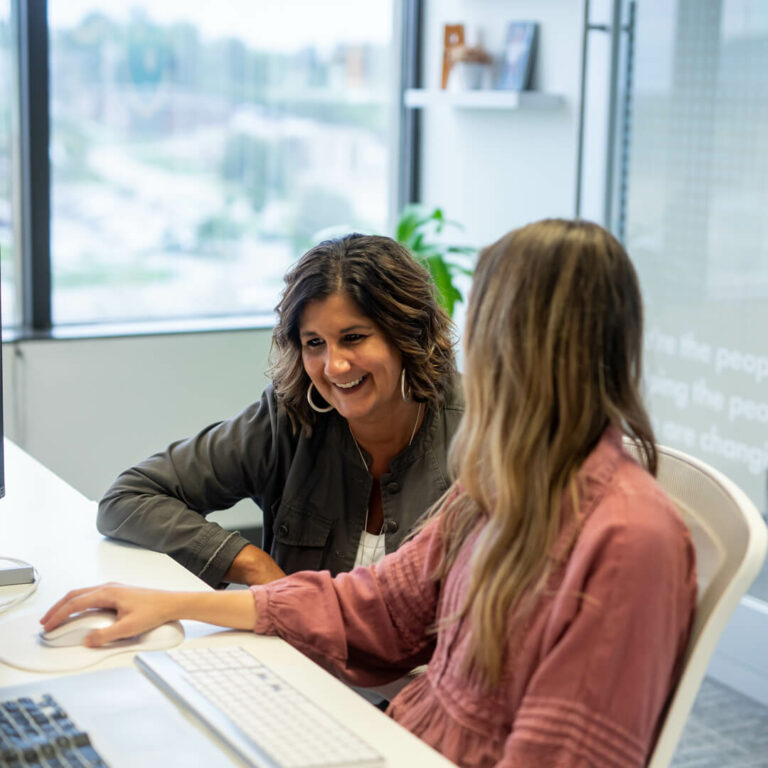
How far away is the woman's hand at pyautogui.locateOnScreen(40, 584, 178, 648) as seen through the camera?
135cm

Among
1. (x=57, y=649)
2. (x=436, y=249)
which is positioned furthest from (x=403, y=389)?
(x=436, y=249)

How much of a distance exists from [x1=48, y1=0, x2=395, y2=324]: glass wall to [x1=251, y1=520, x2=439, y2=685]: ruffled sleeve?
8.54ft

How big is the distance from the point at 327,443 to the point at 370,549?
0.65 ft

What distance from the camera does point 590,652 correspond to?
1030 mm

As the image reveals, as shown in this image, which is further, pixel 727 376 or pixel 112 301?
pixel 112 301

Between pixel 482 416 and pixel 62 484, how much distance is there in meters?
1.17

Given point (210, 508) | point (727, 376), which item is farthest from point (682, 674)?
point (727, 376)

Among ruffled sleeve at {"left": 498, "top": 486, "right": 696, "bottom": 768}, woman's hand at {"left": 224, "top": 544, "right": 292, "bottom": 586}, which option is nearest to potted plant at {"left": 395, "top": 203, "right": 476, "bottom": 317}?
woman's hand at {"left": 224, "top": 544, "right": 292, "bottom": 586}

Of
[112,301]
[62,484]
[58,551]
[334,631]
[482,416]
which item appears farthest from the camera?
[112,301]

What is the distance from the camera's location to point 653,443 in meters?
1.20

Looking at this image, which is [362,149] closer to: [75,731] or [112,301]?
[112,301]

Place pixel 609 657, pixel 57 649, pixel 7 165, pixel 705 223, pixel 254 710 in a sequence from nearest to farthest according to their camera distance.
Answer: pixel 609 657, pixel 254 710, pixel 57 649, pixel 705 223, pixel 7 165

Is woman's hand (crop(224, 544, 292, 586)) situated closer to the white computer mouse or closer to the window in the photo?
the white computer mouse

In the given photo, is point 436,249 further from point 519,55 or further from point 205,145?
point 205,145
